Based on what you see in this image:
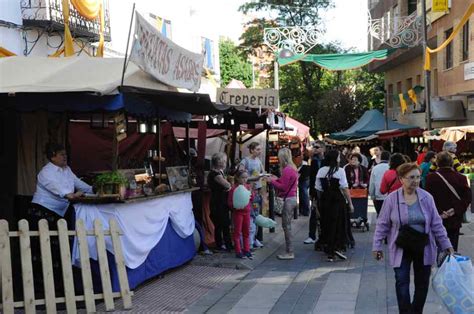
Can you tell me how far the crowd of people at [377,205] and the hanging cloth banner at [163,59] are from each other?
1.52 meters

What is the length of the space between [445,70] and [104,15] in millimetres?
13823

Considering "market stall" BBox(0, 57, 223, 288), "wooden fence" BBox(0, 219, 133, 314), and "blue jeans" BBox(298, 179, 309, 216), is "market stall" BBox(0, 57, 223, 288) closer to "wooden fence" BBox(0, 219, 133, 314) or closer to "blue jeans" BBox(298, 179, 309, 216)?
"wooden fence" BBox(0, 219, 133, 314)

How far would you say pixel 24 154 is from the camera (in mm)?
9242

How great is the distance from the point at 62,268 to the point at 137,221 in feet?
4.58

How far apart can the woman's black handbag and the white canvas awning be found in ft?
11.3

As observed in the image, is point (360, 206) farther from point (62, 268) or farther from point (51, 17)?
point (51, 17)

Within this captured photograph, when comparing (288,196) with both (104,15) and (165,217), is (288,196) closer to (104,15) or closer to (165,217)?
(165,217)

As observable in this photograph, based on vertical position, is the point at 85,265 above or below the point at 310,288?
above

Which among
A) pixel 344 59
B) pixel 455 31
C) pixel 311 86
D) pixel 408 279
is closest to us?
pixel 408 279

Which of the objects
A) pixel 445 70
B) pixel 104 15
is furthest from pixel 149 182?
pixel 445 70

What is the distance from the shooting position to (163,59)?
8258mm

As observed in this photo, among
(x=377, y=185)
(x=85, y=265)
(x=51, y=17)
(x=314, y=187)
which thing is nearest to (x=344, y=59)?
(x=314, y=187)

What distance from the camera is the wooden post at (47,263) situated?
6344 millimetres

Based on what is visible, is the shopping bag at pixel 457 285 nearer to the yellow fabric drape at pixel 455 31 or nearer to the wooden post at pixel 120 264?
the wooden post at pixel 120 264
